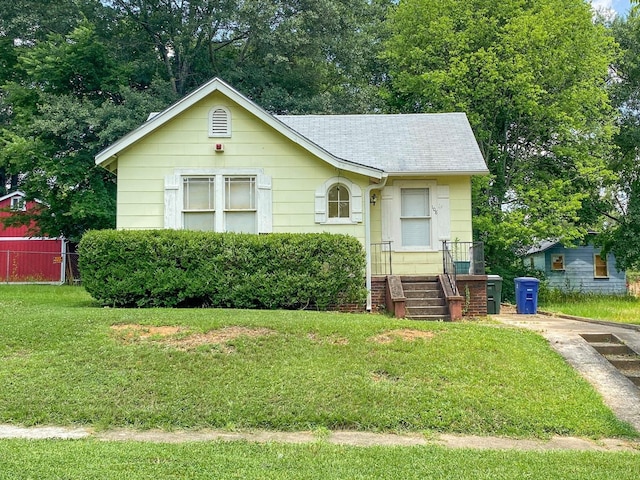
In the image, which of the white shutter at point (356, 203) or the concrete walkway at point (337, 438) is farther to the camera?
the white shutter at point (356, 203)

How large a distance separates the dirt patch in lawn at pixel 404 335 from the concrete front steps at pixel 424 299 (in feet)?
9.15

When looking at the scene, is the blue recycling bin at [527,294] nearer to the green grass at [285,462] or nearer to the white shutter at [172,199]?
the white shutter at [172,199]

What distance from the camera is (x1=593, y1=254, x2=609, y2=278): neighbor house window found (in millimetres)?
27781

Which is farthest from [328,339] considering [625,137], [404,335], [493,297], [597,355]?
[625,137]

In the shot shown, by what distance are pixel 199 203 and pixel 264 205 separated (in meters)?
1.51

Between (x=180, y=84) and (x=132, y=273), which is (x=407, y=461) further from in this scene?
(x=180, y=84)

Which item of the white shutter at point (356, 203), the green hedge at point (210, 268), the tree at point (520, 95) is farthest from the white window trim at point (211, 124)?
the tree at point (520, 95)

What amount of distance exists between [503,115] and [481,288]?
1171 cm

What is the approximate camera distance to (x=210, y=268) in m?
10.7

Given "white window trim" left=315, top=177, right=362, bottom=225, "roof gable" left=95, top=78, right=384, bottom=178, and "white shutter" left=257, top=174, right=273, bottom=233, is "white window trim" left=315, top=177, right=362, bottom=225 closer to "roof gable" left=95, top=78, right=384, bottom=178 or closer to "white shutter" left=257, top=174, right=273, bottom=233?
"roof gable" left=95, top=78, right=384, bottom=178

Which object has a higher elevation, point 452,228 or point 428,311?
point 452,228

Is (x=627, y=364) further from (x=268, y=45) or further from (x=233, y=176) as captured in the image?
(x=268, y=45)

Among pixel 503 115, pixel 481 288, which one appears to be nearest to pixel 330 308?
pixel 481 288

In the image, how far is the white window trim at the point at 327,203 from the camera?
40.9 ft
